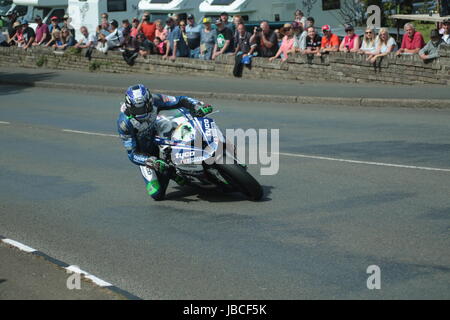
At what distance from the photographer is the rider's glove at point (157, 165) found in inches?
397

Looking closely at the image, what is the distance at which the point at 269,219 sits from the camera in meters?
9.36

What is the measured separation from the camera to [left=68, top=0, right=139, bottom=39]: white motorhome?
33375 millimetres

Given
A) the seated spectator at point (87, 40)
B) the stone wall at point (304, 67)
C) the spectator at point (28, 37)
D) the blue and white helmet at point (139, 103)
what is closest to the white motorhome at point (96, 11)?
the spectator at point (28, 37)

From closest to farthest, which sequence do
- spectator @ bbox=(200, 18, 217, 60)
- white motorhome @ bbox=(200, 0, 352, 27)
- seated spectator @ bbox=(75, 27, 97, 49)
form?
1. spectator @ bbox=(200, 18, 217, 60)
2. white motorhome @ bbox=(200, 0, 352, 27)
3. seated spectator @ bbox=(75, 27, 97, 49)

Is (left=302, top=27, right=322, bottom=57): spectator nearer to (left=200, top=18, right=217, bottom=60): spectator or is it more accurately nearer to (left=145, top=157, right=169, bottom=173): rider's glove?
(left=200, top=18, right=217, bottom=60): spectator

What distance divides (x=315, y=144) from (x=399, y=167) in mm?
2660

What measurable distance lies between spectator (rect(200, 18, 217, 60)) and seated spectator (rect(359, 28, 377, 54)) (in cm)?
523

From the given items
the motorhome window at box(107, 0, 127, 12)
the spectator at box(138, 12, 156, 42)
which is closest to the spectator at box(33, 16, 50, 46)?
the motorhome window at box(107, 0, 127, 12)

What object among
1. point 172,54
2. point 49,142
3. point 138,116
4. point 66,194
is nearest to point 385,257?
point 138,116

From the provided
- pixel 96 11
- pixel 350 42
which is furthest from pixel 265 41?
pixel 96 11

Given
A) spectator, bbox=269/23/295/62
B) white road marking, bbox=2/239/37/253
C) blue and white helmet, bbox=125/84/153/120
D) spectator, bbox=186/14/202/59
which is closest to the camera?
white road marking, bbox=2/239/37/253
